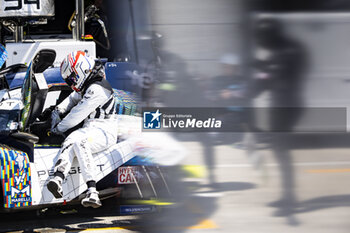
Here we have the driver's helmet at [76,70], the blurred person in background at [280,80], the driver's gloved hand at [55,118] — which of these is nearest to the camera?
the blurred person in background at [280,80]

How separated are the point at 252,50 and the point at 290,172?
0.68m

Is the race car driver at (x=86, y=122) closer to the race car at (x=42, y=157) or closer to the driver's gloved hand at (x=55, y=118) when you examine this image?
the driver's gloved hand at (x=55, y=118)

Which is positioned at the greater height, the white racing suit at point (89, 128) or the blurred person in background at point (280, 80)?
the blurred person in background at point (280, 80)

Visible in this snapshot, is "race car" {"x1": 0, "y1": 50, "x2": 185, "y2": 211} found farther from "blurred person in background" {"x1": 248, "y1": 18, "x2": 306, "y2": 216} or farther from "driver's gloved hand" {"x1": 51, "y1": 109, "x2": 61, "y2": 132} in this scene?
"blurred person in background" {"x1": 248, "y1": 18, "x2": 306, "y2": 216}

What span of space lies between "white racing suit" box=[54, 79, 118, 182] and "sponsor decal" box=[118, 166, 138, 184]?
28 centimetres

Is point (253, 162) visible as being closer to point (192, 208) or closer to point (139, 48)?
point (192, 208)

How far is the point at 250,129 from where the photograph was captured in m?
2.85

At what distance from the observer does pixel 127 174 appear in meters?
5.28

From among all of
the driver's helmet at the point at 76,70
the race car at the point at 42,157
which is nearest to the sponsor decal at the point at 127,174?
the race car at the point at 42,157

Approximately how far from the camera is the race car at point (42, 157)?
502 centimetres

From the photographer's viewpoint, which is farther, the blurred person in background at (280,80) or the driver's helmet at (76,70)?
the driver's helmet at (76,70)

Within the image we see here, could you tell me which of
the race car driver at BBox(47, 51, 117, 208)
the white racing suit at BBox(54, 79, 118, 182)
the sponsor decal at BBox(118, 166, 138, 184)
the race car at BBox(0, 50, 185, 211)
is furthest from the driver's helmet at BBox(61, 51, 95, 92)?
the sponsor decal at BBox(118, 166, 138, 184)

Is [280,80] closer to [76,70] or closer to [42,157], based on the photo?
[76,70]

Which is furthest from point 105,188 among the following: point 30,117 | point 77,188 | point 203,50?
point 203,50
